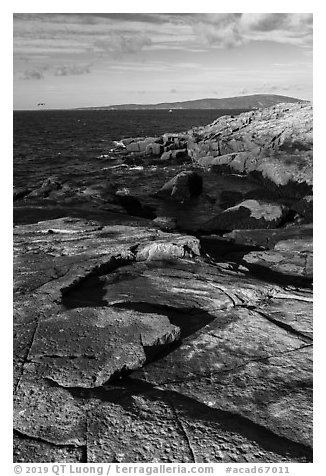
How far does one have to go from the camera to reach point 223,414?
708 cm

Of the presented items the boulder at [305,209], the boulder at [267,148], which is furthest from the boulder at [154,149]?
the boulder at [305,209]

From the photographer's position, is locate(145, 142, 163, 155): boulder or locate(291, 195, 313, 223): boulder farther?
locate(145, 142, 163, 155): boulder

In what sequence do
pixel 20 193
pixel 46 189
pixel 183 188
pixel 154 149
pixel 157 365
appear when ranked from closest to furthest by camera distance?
pixel 157 365
pixel 20 193
pixel 46 189
pixel 183 188
pixel 154 149

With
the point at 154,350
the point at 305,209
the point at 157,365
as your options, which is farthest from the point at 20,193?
the point at 157,365

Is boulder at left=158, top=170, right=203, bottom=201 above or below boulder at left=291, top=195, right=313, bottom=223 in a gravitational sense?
above

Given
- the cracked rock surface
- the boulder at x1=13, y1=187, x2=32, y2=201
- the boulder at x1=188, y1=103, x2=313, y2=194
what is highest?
the boulder at x1=188, y1=103, x2=313, y2=194

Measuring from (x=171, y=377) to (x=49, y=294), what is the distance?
3.92m

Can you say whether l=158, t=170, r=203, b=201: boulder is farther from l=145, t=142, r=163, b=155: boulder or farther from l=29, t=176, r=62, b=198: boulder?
l=145, t=142, r=163, b=155: boulder

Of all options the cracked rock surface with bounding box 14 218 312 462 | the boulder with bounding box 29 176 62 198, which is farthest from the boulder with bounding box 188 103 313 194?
the cracked rock surface with bounding box 14 218 312 462

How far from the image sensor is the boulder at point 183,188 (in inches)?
1468

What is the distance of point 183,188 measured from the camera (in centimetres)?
3747

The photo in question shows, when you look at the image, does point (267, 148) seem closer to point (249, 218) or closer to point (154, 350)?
point (249, 218)

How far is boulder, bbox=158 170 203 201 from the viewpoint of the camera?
3728 centimetres

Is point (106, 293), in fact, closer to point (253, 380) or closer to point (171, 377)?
point (171, 377)
